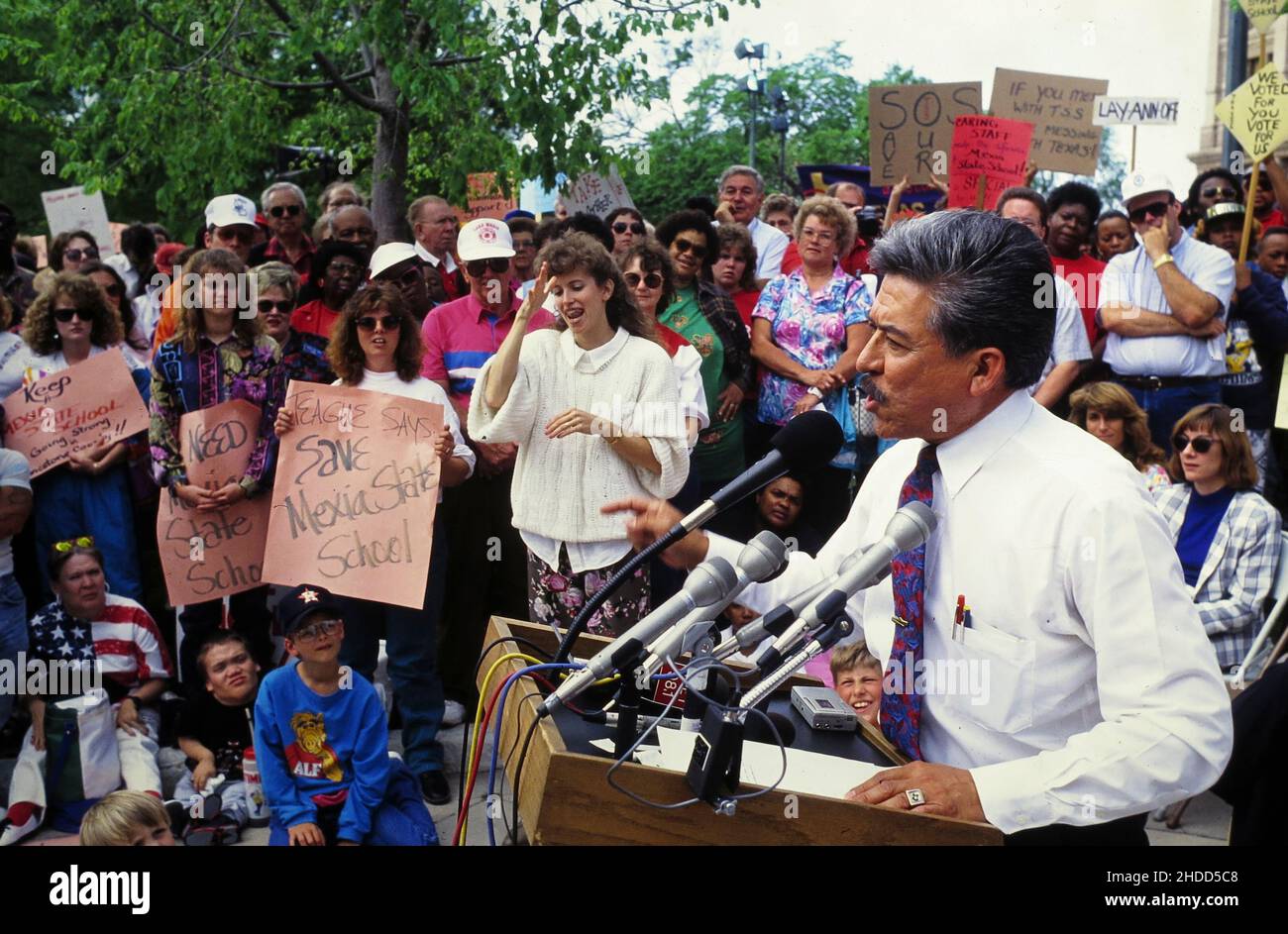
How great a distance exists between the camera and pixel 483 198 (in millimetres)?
9727

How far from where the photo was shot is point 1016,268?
2.55m

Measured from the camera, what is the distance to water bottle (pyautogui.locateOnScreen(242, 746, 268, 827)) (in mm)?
5746

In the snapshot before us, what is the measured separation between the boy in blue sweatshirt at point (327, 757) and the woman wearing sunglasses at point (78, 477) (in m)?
1.81

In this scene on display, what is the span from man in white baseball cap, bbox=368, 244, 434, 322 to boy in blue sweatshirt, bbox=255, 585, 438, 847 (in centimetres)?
217

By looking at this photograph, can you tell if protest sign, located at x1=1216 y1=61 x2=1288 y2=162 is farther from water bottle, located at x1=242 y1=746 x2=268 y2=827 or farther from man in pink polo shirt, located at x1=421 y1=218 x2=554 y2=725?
water bottle, located at x1=242 y1=746 x2=268 y2=827

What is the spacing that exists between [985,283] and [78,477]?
5465 mm

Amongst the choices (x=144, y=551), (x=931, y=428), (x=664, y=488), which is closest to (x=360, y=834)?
(x=664, y=488)

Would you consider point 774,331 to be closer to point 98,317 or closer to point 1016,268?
point 98,317

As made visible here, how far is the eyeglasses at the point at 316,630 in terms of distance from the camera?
5.29 meters

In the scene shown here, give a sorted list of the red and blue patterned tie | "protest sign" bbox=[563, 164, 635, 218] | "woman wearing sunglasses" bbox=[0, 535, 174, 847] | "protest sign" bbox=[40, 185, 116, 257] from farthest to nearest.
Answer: "protest sign" bbox=[40, 185, 116, 257] < "protest sign" bbox=[563, 164, 635, 218] < "woman wearing sunglasses" bbox=[0, 535, 174, 847] < the red and blue patterned tie

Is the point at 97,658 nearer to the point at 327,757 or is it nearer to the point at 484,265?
the point at 327,757

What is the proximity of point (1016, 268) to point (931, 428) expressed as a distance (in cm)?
37

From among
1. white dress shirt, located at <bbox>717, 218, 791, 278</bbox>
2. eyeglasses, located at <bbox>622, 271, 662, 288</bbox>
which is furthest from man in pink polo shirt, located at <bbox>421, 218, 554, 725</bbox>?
white dress shirt, located at <bbox>717, 218, 791, 278</bbox>

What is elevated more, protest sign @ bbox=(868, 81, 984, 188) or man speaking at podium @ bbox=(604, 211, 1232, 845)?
protest sign @ bbox=(868, 81, 984, 188)
